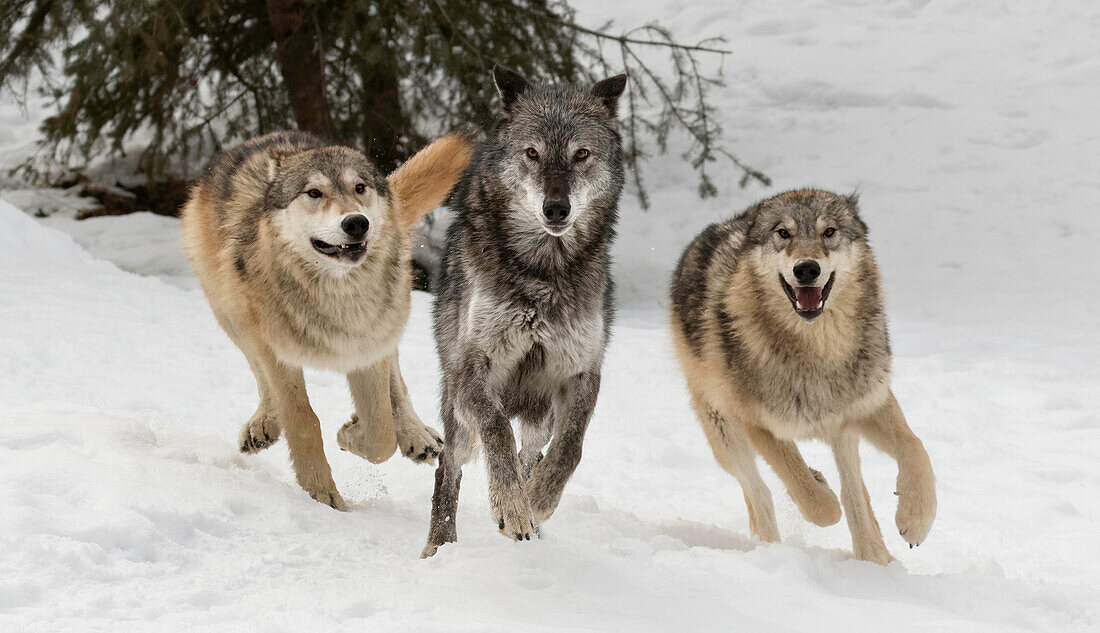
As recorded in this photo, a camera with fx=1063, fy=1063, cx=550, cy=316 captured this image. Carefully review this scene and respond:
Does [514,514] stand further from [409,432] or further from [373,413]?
→ [409,432]

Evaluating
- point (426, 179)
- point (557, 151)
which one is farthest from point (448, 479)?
point (426, 179)

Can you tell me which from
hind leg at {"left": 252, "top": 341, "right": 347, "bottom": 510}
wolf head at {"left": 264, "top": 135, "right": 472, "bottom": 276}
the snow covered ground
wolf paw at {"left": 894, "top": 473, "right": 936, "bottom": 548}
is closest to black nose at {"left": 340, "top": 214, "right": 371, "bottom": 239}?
wolf head at {"left": 264, "top": 135, "right": 472, "bottom": 276}

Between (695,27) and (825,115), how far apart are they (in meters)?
3.34

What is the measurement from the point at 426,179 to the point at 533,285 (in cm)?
143

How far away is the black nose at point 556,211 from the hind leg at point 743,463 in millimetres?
1686

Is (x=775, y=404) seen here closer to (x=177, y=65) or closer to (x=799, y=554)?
(x=799, y=554)

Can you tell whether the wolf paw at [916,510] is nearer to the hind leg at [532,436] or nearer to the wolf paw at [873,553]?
the wolf paw at [873,553]

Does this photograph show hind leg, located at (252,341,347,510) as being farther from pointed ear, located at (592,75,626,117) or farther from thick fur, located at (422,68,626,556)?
pointed ear, located at (592,75,626,117)

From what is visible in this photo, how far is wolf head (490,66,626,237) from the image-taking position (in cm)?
400

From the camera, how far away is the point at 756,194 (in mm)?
12977

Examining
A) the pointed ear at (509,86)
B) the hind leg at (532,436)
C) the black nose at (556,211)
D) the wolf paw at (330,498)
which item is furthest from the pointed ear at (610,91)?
the wolf paw at (330,498)

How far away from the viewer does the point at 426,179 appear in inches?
211

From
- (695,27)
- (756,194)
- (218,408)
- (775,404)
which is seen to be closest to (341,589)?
(775,404)

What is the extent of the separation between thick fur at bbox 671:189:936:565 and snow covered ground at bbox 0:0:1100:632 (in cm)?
41
